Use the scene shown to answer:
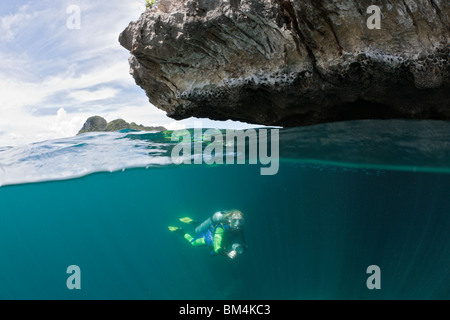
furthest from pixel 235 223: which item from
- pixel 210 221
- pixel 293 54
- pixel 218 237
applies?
pixel 293 54

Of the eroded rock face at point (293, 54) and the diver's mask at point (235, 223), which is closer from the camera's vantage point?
the eroded rock face at point (293, 54)

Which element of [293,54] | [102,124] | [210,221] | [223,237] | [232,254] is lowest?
[232,254]

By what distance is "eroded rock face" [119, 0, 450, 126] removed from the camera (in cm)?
459

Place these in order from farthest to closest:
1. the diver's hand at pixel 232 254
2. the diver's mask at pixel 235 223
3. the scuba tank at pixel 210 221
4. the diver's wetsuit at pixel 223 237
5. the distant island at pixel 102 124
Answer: the distant island at pixel 102 124
the scuba tank at pixel 210 221
the diver's mask at pixel 235 223
the diver's wetsuit at pixel 223 237
the diver's hand at pixel 232 254

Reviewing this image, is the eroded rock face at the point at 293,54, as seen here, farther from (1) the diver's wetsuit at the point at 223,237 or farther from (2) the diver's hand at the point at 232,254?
(1) the diver's wetsuit at the point at 223,237

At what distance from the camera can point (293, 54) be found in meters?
5.09

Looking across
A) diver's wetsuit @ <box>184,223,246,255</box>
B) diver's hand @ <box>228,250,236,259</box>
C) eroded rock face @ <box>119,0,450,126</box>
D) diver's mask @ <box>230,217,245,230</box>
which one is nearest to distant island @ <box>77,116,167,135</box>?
diver's wetsuit @ <box>184,223,246,255</box>

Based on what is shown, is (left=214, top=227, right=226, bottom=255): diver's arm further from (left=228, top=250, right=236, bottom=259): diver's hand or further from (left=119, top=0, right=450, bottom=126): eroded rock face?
(left=119, top=0, right=450, bottom=126): eroded rock face

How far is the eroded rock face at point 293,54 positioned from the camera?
15.0 ft

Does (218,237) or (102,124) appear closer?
(218,237)

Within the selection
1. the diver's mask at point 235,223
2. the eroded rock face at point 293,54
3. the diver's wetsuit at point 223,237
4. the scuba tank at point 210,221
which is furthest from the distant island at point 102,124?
the eroded rock face at point 293,54

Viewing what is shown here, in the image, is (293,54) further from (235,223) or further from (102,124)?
(102,124)
